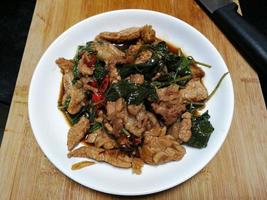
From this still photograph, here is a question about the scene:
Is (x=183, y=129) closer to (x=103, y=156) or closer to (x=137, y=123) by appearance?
(x=137, y=123)

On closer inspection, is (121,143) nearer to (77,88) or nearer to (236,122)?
(77,88)

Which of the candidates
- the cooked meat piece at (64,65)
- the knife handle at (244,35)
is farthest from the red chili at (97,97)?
the knife handle at (244,35)

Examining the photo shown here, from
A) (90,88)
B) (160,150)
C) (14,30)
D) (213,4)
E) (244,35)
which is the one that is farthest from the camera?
(14,30)

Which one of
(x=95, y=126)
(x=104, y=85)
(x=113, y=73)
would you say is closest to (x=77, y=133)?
(x=95, y=126)

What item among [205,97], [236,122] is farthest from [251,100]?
[205,97]

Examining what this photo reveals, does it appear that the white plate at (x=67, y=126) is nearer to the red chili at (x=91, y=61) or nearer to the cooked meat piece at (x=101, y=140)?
the cooked meat piece at (x=101, y=140)
